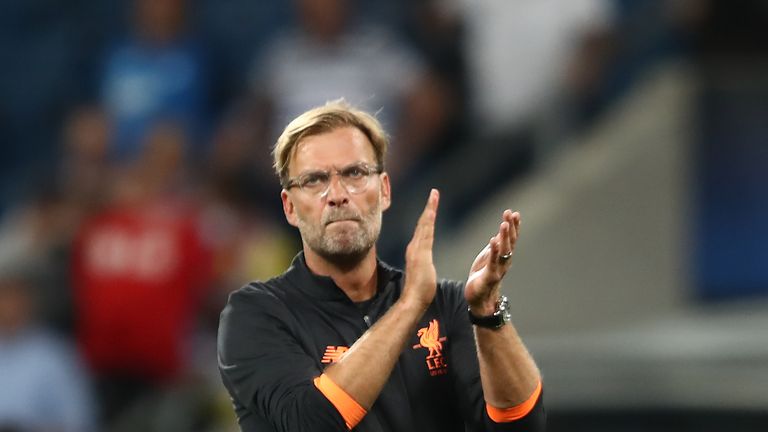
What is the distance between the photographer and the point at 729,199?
25.4ft

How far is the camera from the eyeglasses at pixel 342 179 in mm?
3480

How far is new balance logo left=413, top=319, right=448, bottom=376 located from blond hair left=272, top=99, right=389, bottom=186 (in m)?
0.39

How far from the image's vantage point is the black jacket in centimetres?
342

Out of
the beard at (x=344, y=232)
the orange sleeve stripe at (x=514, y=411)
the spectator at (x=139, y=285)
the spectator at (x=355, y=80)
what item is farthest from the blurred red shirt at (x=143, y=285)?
the orange sleeve stripe at (x=514, y=411)

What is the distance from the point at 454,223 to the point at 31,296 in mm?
2177

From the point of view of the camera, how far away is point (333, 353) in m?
3.50

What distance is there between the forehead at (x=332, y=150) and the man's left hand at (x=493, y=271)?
38 cm

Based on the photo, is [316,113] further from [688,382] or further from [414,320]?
[688,382]

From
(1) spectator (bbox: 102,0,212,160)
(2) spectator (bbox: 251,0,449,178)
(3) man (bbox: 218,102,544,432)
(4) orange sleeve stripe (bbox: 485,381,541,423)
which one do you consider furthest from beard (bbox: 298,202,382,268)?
(1) spectator (bbox: 102,0,212,160)

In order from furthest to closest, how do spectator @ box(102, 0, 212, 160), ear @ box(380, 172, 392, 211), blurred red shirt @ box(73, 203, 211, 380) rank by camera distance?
spectator @ box(102, 0, 212, 160)
blurred red shirt @ box(73, 203, 211, 380)
ear @ box(380, 172, 392, 211)

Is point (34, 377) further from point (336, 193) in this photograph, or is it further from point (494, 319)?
point (494, 319)

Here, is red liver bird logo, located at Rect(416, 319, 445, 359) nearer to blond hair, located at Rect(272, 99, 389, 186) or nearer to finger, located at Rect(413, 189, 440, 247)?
finger, located at Rect(413, 189, 440, 247)

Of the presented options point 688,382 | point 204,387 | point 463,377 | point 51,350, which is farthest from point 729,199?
point 463,377

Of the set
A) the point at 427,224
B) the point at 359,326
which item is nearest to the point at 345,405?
the point at 359,326
